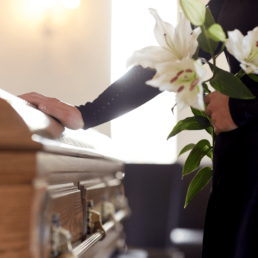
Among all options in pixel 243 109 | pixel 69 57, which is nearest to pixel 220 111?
pixel 243 109

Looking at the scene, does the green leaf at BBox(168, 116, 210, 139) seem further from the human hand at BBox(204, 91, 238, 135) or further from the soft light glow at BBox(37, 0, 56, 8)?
the soft light glow at BBox(37, 0, 56, 8)

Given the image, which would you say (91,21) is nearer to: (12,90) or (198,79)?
(12,90)

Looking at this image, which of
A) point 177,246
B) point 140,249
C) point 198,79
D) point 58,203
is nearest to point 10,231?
point 58,203

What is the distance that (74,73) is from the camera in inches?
118

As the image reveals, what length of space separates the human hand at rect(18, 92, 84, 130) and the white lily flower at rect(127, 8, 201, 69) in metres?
0.39

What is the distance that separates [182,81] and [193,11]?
3.6 inches

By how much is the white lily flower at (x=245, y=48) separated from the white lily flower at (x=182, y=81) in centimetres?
7

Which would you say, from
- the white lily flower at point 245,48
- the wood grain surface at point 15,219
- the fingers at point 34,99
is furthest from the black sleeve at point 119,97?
the white lily flower at point 245,48

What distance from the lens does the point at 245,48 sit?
0.41 m

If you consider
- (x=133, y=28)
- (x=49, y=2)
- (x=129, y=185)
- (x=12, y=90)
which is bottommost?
(x=129, y=185)

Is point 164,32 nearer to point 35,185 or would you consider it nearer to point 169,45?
point 169,45

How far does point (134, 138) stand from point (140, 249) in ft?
3.44

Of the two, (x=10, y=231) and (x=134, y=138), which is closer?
(x=10, y=231)

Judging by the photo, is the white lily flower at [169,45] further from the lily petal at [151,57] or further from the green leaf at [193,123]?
the green leaf at [193,123]
